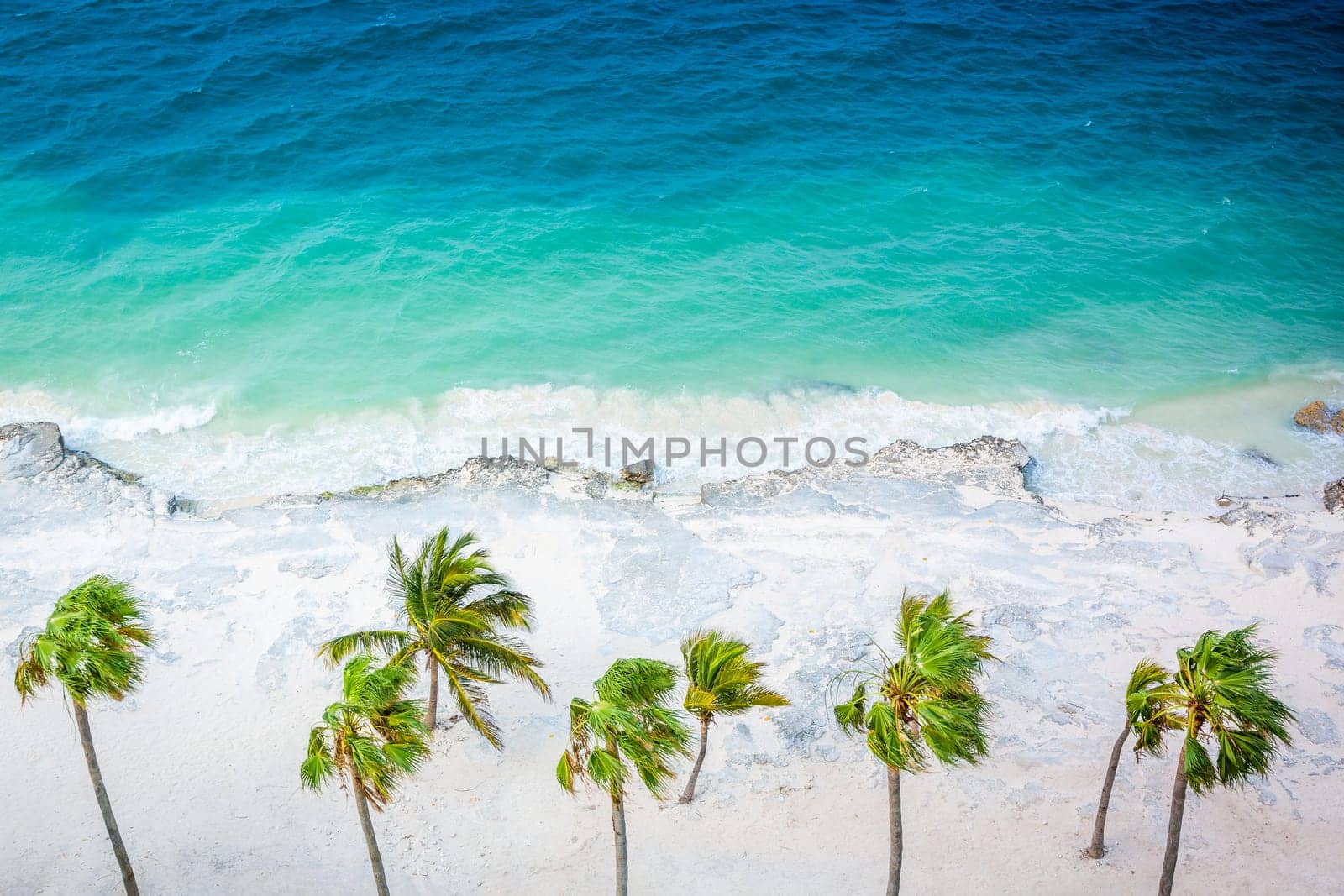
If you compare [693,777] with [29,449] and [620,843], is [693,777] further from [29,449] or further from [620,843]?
[29,449]

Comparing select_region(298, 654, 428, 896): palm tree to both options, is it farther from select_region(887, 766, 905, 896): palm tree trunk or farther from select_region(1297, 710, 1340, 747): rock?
select_region(1297, 710, 1340, 747): rock

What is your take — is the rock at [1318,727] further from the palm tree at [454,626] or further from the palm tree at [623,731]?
the palm tree at [454,626]

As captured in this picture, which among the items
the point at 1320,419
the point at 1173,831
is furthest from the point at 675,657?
the point at 1320,419

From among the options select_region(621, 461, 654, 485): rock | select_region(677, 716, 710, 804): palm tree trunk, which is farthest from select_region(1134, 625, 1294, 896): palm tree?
select_region(621, 461, 654, 485): rock

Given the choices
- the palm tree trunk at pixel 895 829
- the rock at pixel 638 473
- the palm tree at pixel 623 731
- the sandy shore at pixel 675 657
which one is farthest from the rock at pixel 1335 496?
the palm tree at pixel 623 731

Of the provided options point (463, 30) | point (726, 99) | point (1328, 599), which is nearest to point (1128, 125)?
point (726, 99)

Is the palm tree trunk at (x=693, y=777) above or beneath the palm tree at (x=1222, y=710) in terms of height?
beneath
